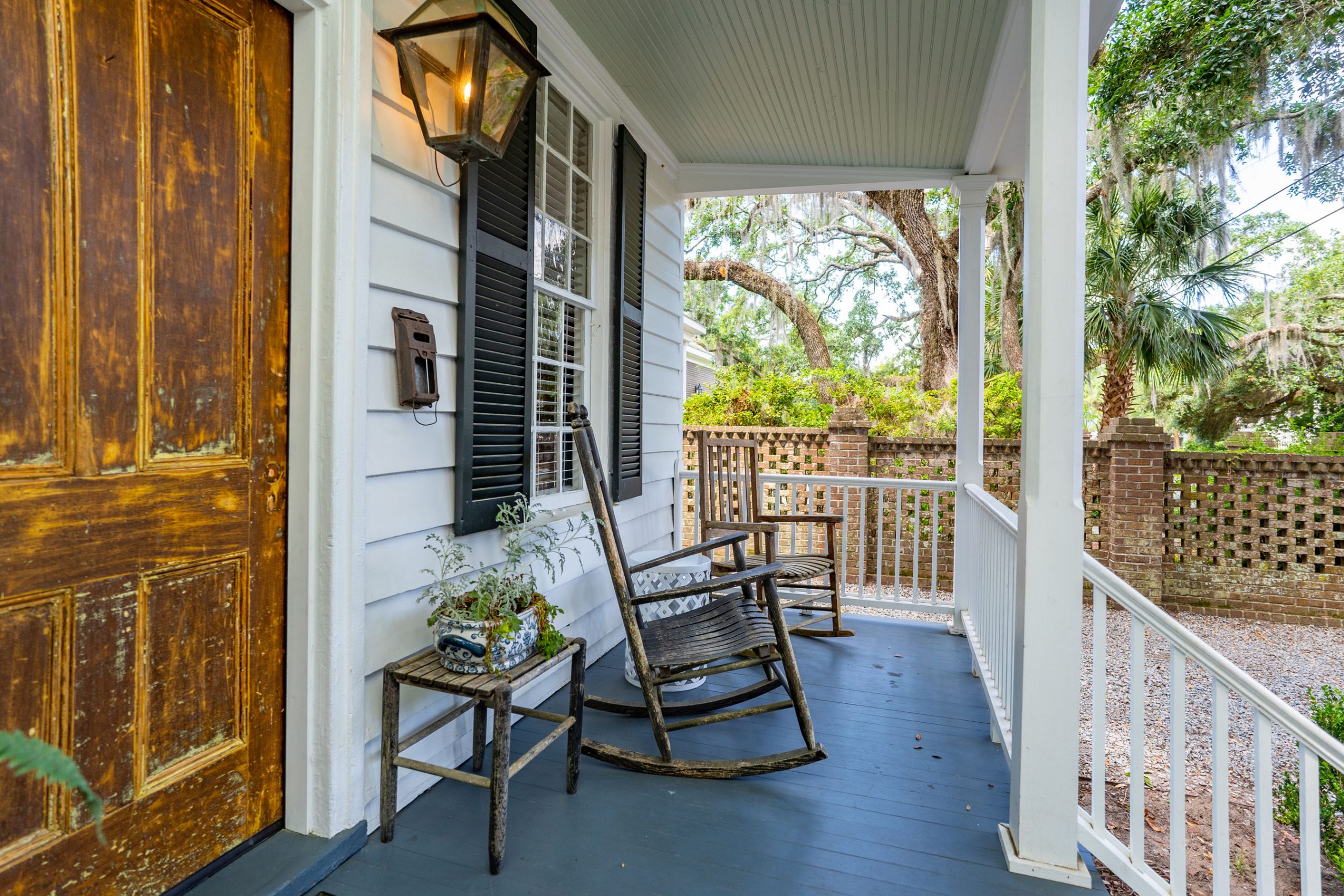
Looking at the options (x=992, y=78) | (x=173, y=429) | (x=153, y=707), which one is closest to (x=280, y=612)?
(x=153, y=707)

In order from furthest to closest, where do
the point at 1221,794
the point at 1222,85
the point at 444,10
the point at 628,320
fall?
the point at 1222,85 → the point at 628,320 → the point at 444,10 → the point at 1221,794

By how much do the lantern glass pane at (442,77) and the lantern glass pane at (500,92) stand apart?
2.0 inches

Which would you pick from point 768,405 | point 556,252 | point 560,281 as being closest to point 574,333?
point 560,281

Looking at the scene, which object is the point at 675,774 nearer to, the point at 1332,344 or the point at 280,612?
the point at 280,612

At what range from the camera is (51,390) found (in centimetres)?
121

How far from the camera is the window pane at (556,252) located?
9.15 feet

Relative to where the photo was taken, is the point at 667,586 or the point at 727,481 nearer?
the point at 667,586

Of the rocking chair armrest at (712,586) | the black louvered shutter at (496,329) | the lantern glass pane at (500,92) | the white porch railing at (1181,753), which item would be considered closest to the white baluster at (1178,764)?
the white porch railing at (1181,753)

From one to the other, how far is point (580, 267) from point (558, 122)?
0.58 metres

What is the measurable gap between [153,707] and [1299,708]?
571 cm

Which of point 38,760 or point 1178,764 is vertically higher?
point 38,760

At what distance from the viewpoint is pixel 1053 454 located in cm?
177

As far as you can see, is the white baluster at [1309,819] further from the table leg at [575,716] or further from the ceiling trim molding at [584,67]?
the ceiling trim molding at [584,67]

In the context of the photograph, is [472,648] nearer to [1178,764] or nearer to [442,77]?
[442,77]
